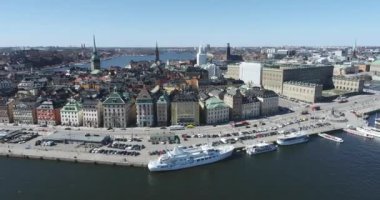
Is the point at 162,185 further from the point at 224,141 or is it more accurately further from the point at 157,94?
the point at 157,94

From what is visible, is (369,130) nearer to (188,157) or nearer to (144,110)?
(188,157)

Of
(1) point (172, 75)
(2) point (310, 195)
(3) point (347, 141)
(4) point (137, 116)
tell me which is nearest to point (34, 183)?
(4) point (137, 116)

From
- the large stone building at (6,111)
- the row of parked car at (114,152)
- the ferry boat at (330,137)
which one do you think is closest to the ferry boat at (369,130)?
the ferry boat at (330,137)

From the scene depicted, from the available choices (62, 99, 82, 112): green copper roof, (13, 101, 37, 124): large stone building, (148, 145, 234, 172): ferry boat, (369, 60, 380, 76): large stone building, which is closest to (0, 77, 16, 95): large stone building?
(13, 101, 37, 124): large stone building

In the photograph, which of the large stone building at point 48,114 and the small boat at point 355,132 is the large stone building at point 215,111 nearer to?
the small boat at point 355,132

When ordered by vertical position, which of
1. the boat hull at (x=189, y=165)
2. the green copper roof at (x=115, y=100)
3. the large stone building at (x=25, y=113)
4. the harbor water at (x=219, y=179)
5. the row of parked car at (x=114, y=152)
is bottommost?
the harbor water at (x=219, y=179)

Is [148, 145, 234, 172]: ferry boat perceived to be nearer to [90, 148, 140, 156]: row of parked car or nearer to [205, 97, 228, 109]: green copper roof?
[90, 148, 140, 156]: row of parked car
